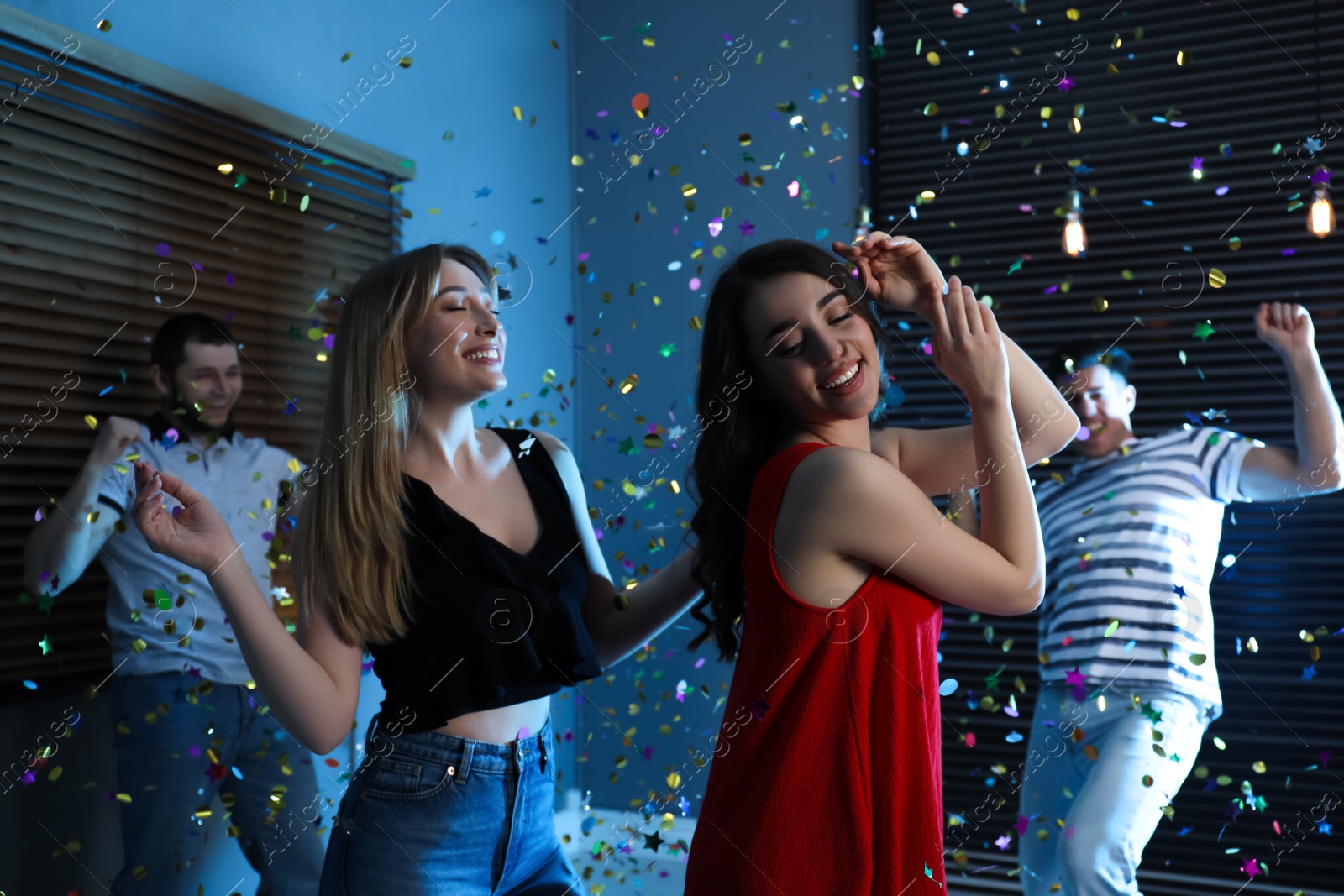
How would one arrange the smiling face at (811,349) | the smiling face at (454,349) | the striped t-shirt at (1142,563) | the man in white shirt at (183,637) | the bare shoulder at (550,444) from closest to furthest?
the smiling face at (811,349), the smiling face at (454,349), the bare shoulder at (550,444), the man in white shirt at (183,637), the striped t-shirt at (1142,563)

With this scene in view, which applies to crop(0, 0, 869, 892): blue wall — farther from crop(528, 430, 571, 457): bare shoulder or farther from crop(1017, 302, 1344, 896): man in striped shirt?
crop(528, 430, 571, 457): bare shoulder

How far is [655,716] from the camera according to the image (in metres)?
3.82

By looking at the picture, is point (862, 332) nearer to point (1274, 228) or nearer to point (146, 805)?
point (146, 805)

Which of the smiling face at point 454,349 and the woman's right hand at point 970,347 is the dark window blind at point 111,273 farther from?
the woman's right hand at point 970,347

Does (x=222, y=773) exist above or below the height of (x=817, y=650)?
below

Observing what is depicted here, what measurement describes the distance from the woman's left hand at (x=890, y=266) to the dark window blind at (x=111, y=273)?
1909 millimetres

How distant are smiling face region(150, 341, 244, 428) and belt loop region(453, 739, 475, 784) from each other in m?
1.55

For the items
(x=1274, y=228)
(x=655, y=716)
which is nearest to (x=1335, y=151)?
(x=1274, y=228)

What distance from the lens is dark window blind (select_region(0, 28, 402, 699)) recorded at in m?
2.20

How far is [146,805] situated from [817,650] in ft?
6.37

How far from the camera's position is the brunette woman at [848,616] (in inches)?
41.7

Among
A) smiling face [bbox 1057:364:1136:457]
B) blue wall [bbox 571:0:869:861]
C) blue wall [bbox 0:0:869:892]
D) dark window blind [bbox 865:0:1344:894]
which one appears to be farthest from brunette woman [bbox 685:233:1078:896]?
blue wall [bbox 571:0:869:861]

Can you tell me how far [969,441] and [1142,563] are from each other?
153cm

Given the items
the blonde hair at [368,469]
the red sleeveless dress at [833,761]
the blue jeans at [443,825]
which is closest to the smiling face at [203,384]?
the blonde hair at [368,469]
